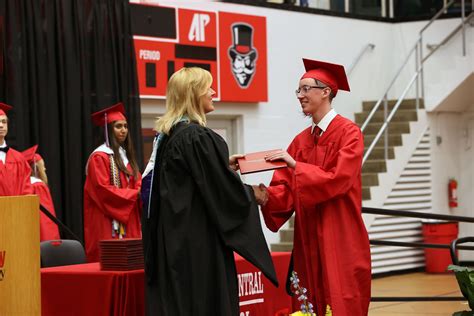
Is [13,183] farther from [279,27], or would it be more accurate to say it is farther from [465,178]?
[465,178]

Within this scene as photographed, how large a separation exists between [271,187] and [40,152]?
4714 mm

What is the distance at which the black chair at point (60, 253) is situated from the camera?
6402 millimetres

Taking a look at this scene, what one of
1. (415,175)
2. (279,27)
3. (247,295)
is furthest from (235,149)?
(247,295)

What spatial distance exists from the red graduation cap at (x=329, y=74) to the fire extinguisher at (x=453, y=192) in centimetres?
887

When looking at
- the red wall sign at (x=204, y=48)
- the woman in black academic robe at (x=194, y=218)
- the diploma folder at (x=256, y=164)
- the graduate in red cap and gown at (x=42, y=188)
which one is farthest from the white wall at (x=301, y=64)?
the woman in black academic robe at (x=194, y=218)

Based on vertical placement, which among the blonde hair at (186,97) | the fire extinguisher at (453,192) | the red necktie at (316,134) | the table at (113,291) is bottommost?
the table at (113,291)

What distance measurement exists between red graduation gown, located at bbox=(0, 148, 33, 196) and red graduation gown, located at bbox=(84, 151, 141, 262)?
518mm

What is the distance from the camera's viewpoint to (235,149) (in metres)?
11.9

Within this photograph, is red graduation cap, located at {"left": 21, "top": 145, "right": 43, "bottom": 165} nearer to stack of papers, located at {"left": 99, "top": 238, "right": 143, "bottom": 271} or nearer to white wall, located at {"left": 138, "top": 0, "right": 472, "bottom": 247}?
white wall, located at {"left": 138, "top": 0, "right": 472, "bottom": 247}

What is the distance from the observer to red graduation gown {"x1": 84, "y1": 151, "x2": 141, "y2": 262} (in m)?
7.90

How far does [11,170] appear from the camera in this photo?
805 centimetres

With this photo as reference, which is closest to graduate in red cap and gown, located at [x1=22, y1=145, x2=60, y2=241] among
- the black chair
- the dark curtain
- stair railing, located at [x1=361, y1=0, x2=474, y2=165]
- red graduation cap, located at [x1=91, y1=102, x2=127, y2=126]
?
the dark curtain

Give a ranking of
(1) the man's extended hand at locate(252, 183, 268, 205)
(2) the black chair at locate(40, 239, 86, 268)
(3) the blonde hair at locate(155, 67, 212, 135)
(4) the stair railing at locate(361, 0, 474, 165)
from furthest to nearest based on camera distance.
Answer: (4) the stair railing at locate(361, 0, 474, 165) → (2) the black chair at locate(40, 239, 86, 268) → (1) the man's extended hand at locate(252, 183, 268, 205) → (3) the blonde hair at locate(155, 67, 212, 135)

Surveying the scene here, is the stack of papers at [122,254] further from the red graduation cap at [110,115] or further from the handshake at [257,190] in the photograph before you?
the red graduation cap at [110,115]
